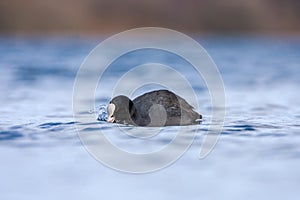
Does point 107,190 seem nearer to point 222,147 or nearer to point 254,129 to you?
point 222,147

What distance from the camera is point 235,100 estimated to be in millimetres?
13367

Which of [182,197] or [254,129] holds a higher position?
[254,129]

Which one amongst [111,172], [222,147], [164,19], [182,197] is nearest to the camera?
[182,197]

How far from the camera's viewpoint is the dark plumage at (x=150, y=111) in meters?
9.27

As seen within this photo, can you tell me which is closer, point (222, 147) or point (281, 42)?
point (222, 147)

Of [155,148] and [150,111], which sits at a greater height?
[150,111]

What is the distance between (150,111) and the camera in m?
9.28

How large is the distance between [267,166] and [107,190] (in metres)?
1.85

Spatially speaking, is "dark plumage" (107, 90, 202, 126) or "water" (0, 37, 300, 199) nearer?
"water" (0, 37, 300, 199)

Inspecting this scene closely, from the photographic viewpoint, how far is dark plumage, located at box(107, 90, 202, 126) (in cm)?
927

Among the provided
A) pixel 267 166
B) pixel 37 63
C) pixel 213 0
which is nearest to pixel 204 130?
pixel 267 166

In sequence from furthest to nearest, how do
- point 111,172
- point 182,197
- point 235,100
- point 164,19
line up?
point 164,19 < point 235,100 < point 111,172 < point 182,197

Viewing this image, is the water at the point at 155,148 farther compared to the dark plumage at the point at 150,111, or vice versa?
the dark plumage at the point at 150,111

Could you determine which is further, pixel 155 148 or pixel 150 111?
pixel 150 111
